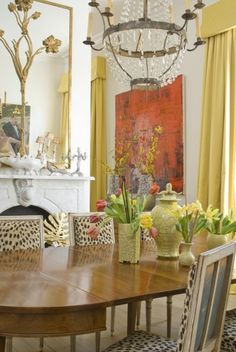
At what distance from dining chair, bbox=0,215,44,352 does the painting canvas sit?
2.67 meters

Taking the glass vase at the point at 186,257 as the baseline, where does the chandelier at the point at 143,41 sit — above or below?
above

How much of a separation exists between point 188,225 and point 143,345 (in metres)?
0.72

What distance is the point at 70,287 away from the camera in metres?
1.71

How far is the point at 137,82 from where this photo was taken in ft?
9.20

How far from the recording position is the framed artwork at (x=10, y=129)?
436 centimetres

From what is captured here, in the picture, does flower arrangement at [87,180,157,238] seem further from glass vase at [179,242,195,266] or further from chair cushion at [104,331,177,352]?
chair cushion at [104,331,177,352]

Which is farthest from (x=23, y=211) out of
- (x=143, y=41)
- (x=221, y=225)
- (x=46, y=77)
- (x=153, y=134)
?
(x=221, y=225)

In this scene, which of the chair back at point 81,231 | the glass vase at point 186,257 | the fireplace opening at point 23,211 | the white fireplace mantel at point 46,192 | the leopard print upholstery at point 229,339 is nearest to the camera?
the leopard print upholstery at point 229,339

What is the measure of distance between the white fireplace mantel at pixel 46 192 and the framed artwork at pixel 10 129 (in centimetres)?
32

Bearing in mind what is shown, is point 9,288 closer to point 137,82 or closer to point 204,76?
point 137,82

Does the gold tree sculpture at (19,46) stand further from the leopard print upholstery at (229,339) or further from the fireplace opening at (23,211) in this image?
the leopard print upholstery at (229,339)

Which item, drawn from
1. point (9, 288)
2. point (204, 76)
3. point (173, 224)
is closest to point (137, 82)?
point (173, 224)

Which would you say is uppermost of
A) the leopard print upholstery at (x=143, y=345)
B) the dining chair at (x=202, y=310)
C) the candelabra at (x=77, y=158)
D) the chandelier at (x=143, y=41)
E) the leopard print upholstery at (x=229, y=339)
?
the chandelier at (x=143, y=41)

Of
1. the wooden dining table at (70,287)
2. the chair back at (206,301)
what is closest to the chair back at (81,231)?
the wooden dining table at (70,287)
